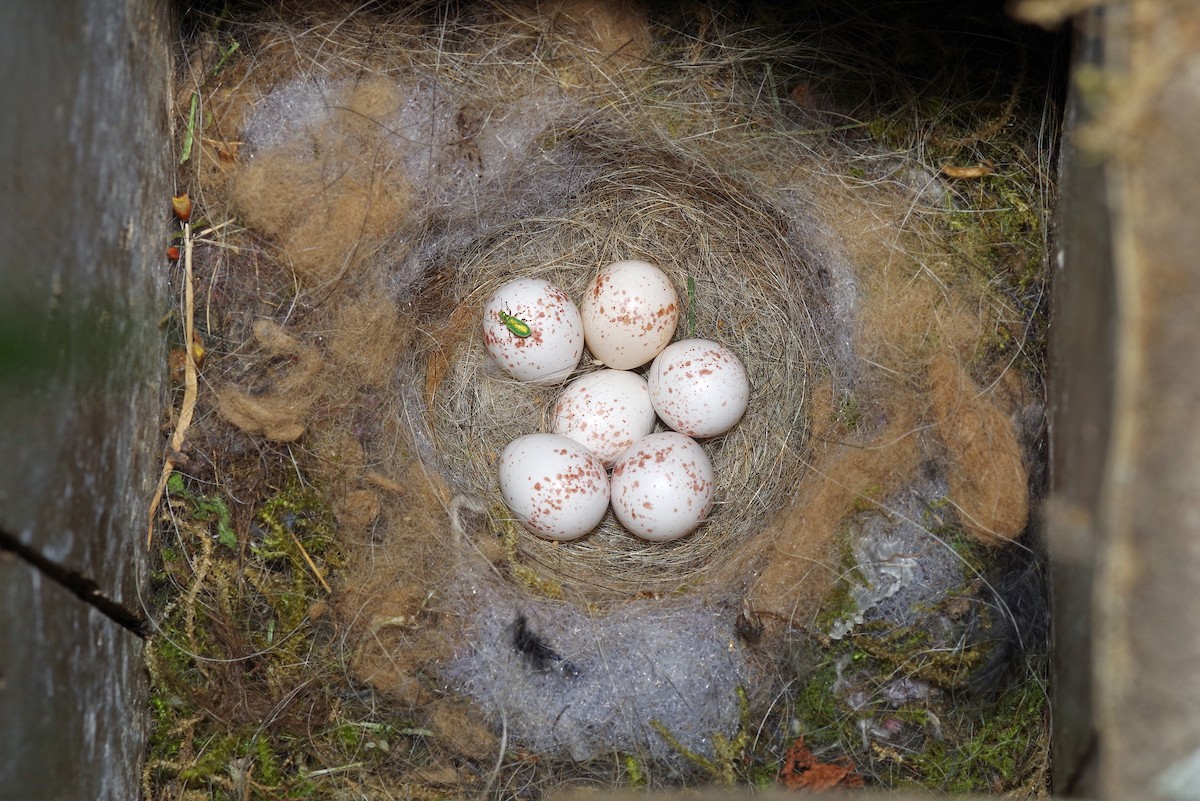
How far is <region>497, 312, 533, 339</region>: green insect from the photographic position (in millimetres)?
2246

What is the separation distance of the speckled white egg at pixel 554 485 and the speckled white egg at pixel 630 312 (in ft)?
→ 0.97

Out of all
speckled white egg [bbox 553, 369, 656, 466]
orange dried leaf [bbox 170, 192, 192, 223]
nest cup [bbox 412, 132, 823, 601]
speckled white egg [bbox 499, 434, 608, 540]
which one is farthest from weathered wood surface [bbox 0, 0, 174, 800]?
speckled white egg [bbox 553, 369, 656, 466]

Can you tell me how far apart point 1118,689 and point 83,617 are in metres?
1.85

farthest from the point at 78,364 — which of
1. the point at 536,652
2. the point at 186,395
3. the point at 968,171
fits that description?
the point at 968,171

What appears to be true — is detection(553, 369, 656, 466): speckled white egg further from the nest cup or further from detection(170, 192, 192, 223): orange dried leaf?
detection(170, 192, 192, 223): orange dried leaf

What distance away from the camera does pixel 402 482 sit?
223cm

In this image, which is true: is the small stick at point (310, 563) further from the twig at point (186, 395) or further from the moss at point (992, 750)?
the moss at point (992, 750)

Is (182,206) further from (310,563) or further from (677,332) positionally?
(677,332)

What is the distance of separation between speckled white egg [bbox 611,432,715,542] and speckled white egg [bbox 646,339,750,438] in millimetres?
61

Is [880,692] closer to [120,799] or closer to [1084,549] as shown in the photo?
[1084,549]

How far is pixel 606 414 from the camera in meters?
2.37

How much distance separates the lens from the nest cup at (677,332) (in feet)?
7.57

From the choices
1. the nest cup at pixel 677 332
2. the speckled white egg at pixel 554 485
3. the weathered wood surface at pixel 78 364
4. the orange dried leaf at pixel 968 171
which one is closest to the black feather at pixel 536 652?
the nest cup at pixel 677 332

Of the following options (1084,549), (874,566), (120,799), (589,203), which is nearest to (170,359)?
(120,799)
